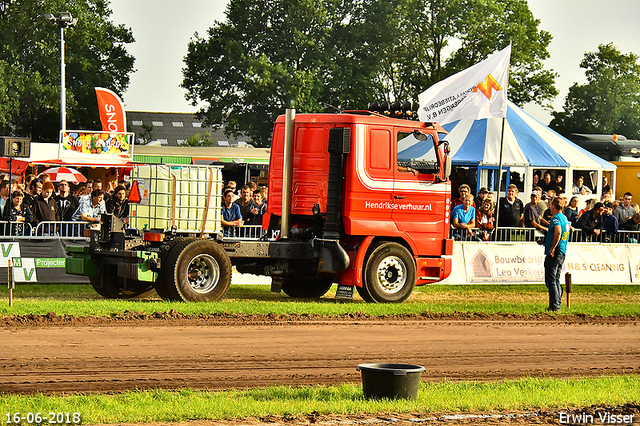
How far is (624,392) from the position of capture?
8.63 m

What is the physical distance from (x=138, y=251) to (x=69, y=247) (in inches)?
82.4

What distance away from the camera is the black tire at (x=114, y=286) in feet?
51.7

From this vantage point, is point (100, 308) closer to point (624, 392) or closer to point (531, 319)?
point (531, 319)

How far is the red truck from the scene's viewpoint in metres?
14.9

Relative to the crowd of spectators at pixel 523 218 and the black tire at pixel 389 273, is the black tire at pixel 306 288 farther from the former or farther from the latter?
the crowd of spectators at pixel 523 218

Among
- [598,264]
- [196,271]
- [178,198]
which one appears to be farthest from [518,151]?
[196,271]

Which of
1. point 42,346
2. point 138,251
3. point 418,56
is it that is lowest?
point 42,346

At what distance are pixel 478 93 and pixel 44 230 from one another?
9.99m

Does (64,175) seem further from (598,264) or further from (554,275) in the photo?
(554,275)

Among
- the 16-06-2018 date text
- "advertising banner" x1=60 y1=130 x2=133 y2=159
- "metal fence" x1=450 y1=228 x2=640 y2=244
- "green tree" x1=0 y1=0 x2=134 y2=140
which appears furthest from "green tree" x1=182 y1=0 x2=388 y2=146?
the 16-06-2018 date text

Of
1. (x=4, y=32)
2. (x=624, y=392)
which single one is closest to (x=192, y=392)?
(x=624, y=392)

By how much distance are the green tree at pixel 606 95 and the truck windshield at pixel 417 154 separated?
51179mm

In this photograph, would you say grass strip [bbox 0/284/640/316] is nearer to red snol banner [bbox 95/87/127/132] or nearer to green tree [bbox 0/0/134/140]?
red snol banner [bbox 95/87/127/132]

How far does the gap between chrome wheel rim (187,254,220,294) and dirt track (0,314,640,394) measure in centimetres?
152
